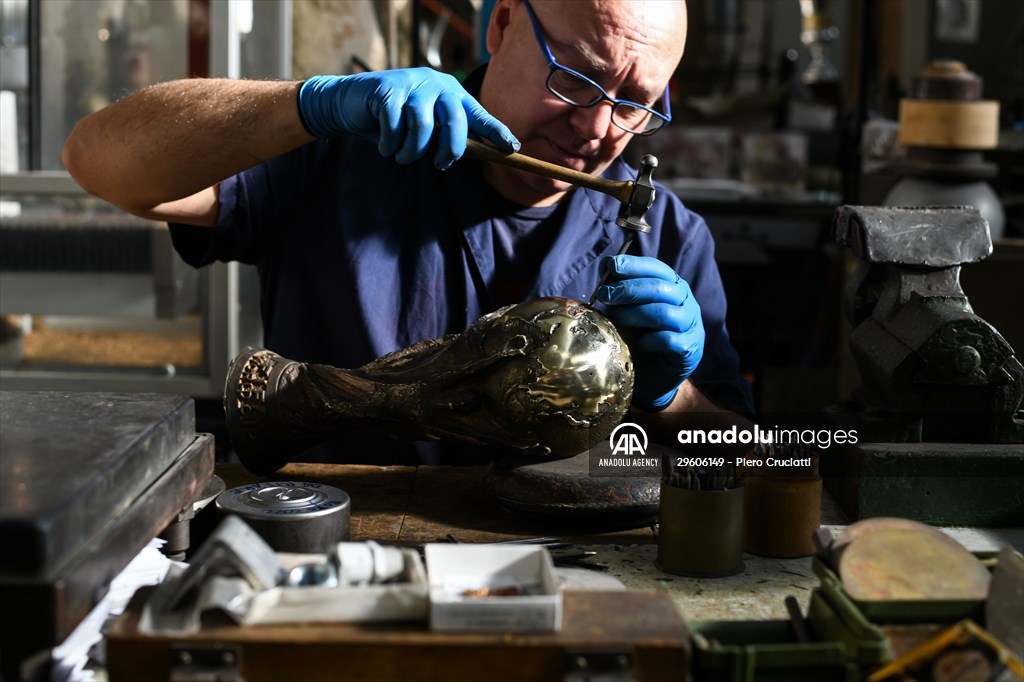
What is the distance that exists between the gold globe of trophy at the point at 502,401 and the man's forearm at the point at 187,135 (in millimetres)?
443

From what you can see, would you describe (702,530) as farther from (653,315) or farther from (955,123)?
(955,123)

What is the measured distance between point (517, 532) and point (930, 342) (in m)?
0.70

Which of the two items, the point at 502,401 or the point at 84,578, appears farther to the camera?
the point at 502,401

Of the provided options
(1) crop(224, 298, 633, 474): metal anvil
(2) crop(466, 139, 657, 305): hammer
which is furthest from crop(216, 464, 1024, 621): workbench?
(2) crop(466, 139, 657, 305): hammer

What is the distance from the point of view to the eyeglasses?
200 centimetres

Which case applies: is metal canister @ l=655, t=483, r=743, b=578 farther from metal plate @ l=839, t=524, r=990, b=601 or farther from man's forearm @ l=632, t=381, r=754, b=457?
man's forearm @ l=632, t=381, r=754, b=457

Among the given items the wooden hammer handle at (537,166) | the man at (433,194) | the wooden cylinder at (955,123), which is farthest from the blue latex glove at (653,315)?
the wooden cylinder at (955,123)

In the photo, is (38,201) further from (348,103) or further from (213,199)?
(348,103)

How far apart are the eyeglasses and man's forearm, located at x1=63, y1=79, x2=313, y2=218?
0.47m

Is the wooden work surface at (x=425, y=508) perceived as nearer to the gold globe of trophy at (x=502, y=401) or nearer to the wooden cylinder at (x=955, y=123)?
the gold globe of trophy at (x=502, y=401)

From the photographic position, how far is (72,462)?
1206 mm

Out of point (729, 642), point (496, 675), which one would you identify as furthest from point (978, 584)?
point (496, 675)

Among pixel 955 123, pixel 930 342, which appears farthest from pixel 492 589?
pixel 955 123

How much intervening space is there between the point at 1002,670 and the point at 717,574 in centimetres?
46
